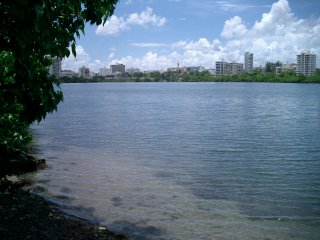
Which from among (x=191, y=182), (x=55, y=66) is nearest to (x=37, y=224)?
(x=55, y=66)

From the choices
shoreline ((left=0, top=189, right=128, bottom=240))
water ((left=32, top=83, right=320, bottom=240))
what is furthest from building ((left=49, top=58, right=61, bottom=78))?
water ((left=32, top=83, right=320, bottom=240))

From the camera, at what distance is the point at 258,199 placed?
1772 cm

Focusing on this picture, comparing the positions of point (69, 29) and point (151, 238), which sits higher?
point (69, 29)

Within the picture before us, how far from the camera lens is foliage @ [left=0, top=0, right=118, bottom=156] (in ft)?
15.0

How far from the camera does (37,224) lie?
11117mm

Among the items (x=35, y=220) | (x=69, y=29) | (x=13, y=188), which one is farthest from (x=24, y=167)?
(x=69, y=29)

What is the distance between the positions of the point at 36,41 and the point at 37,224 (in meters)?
6.53

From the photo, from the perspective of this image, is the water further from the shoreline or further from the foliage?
the foliage

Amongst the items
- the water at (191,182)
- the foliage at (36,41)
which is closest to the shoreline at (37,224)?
the water at (191,182)

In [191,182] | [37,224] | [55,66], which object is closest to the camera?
[37,224]

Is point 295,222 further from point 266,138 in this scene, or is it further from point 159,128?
point 159,128

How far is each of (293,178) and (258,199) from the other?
4415 mm

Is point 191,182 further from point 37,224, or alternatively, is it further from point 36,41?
point 36,41

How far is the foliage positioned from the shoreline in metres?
3.83
